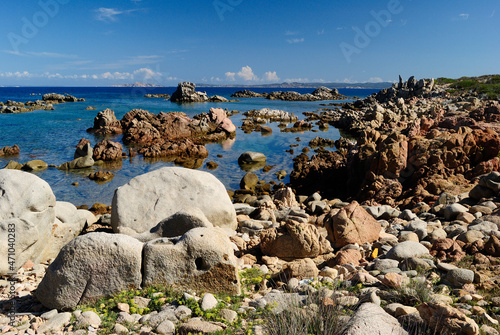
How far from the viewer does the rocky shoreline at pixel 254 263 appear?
5031 mm

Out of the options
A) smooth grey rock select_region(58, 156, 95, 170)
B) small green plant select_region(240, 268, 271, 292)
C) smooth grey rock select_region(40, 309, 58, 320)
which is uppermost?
smooth grey rock select_region(40, 309, 58, 320)

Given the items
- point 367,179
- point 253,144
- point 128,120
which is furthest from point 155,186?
point 128,120

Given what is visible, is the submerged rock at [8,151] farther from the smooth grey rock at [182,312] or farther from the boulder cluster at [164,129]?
the smooth grey rock at [182,312]

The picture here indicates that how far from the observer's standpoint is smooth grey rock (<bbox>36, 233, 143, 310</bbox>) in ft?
18.7

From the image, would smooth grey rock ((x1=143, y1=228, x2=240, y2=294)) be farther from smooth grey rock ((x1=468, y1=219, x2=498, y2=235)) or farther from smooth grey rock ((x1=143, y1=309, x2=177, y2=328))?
smooth grey rock ((x1=468, y1=219, x2=498, y2=235))

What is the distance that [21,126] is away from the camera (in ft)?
155

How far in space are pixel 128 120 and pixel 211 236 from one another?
43.4 meters

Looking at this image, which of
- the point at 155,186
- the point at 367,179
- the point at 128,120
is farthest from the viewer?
the point at 128,120

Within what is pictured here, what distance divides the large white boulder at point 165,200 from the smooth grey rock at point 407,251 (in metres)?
5.62

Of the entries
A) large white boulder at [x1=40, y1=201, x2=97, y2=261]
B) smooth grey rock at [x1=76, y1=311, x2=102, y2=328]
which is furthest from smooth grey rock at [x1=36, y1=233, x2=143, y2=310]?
large white boulder at [x1=40, y1=201, x2=97, y2=261]

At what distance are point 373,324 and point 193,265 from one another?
3288 mm

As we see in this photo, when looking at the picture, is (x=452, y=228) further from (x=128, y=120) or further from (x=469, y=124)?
(x=128, y=120)

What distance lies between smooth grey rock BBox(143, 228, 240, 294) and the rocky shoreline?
19 mm

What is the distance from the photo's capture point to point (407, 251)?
7555 millimetres
